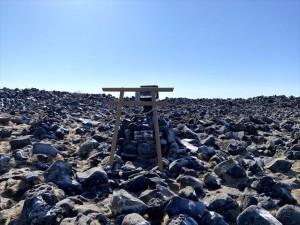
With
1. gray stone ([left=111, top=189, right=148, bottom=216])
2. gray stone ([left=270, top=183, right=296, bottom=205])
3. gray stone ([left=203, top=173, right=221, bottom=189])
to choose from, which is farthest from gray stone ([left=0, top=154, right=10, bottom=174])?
gray stone ([left=270, top=183, right=296, bottom=205])

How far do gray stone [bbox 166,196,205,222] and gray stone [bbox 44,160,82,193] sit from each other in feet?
8.48

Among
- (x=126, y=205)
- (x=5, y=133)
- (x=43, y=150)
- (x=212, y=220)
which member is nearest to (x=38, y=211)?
(x=126, y=205)

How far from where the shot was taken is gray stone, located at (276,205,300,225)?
587cm

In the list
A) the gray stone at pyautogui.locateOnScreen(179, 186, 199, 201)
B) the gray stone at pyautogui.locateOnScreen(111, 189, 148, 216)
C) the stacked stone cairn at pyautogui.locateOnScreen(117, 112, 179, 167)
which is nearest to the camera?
the gray stone at pyautogui.locateOnScreen(111, 189, 148, 216)

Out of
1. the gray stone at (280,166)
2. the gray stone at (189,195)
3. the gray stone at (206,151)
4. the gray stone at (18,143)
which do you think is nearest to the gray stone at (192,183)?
the gray stone at (189,195)

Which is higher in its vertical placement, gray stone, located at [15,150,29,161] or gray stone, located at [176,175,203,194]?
gray stone, located at [15,150,29,161]

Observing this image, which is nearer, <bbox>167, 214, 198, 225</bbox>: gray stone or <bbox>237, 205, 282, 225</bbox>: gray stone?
<bbox>167, 214, 198, 225</bbox>: gray stone

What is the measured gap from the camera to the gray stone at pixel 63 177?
7.62m

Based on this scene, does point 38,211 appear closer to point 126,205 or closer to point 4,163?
point 126,205

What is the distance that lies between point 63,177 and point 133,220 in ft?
9.77

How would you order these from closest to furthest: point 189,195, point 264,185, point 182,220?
point 182,220
point 189,195
point 264,185

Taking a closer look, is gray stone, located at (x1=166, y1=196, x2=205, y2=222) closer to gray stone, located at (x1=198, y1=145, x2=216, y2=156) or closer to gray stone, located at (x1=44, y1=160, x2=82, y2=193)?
gray stone, located at (x1=44, y1=160, x2=82, y2=193)

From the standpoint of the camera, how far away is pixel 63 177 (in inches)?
312

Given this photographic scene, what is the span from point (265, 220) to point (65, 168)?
4.98m
